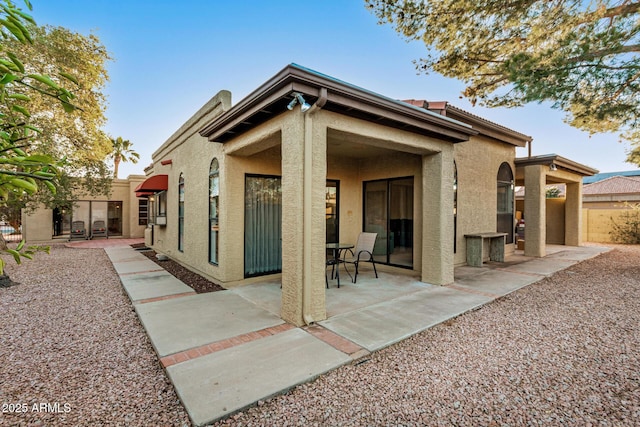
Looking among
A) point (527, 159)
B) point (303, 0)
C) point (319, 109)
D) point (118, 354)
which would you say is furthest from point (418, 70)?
point (118, 354)

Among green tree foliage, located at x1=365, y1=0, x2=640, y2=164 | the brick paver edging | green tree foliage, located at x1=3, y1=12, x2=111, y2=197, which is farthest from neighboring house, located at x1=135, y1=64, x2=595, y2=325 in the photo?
green tree foliage, located at x1=3, y1=12, x2=111, y2=197

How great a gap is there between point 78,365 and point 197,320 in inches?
59.2

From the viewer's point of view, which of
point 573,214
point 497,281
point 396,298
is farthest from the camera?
point 573,214

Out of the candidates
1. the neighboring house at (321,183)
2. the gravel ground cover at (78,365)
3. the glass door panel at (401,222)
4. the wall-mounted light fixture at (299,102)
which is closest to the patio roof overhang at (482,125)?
the neighboring house at (321,183)

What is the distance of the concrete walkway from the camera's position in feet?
10.2

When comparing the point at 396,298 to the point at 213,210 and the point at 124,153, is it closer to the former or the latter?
the point at 213,210

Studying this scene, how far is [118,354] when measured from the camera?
385 cm

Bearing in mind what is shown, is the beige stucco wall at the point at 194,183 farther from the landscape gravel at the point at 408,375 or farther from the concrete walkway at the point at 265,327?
the landscape gravel at the point at 408,375

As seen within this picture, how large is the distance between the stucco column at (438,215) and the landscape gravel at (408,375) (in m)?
1.43

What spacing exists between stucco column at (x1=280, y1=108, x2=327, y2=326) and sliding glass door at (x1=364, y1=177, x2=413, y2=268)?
A: 13.0ft

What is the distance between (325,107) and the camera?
4.63 metres

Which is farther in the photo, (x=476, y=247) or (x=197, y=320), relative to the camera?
(x=476, y=247)

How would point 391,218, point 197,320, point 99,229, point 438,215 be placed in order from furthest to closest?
point 99,229
point 391,218
point 438,215
point 197,320

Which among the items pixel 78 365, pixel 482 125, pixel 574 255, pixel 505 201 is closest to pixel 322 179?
pixel 78 365
